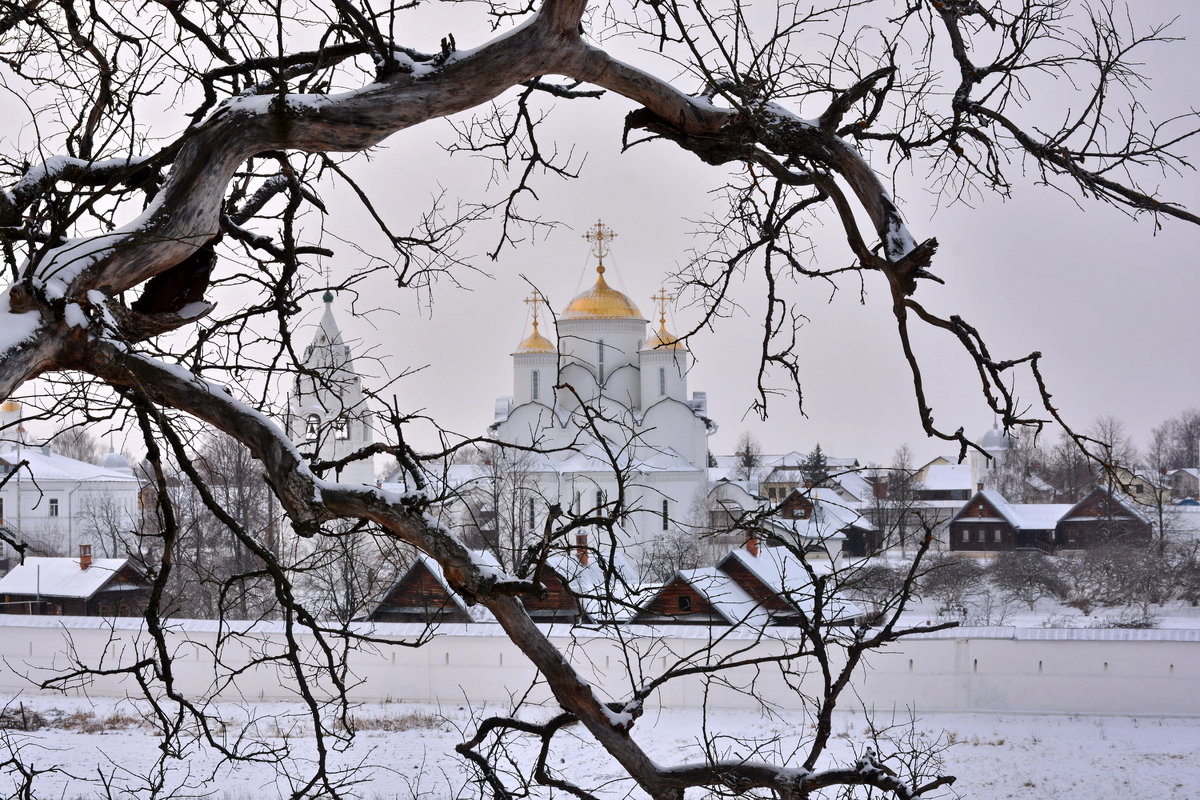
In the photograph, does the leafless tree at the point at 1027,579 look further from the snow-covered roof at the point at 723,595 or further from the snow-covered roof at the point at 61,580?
the snow-covered roof at the point at 61,580

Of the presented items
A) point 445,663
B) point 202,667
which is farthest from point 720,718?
point 202,667

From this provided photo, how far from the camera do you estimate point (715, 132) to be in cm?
295

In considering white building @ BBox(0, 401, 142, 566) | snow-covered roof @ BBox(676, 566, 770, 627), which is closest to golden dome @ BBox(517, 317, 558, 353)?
white building @ BBox(0, 401, 142, 566)

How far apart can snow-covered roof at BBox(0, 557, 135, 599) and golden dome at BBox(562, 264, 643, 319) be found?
19.1 metres

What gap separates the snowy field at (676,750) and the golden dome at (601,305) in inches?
916

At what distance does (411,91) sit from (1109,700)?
1883 cm

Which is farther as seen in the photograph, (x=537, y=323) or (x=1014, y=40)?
(x=537, y=323)

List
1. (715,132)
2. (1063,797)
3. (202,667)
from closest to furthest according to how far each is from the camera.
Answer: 1. (715,132)
2. (1063,797)
3. (202,667)

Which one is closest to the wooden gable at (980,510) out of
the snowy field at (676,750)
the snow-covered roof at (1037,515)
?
the snow-covered roof at (1037,515)

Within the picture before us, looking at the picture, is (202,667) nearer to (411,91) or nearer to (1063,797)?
(1063,797)

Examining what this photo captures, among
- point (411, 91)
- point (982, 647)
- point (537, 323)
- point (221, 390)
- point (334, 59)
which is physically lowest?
point (982, 647)

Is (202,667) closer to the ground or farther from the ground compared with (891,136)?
closer to the ground

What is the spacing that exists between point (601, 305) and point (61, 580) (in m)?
20.5

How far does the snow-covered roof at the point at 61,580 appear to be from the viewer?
2430cm
